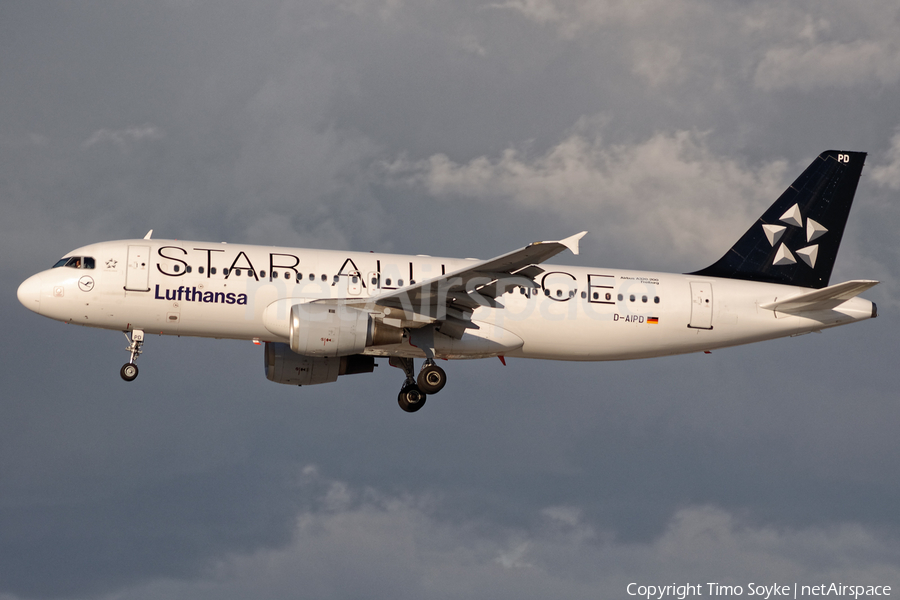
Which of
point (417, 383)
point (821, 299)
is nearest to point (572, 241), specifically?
point (417, 383)

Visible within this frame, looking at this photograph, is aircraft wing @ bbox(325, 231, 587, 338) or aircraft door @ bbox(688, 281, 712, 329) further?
aircraft door @ bbox(688, 281, 712, 329)

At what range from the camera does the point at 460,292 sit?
33594mm

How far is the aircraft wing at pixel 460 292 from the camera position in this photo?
102 ft

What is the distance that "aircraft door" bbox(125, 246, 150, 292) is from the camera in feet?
113

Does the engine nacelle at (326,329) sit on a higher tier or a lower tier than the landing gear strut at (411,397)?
higher

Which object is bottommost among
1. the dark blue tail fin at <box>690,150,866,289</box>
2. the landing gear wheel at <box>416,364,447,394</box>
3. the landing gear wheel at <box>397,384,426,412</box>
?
the landing gear wheel at <box>397,384,426,412</box>

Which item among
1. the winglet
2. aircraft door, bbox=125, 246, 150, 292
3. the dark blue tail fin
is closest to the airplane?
aircraft door, bbox=125, 246, 150, 292

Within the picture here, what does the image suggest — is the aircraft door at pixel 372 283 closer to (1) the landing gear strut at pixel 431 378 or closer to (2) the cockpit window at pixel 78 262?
(1) the landing gear strut at pixel 431 378

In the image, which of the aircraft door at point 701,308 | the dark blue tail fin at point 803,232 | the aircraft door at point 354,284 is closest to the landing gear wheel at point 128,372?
the aircraft door at point 354,284

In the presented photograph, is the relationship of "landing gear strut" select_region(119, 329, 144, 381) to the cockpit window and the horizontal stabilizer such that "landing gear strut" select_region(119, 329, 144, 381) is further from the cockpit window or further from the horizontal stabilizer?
the horizontal stabilizer

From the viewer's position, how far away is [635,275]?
125ft

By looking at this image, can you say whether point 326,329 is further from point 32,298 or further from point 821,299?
point 821,299

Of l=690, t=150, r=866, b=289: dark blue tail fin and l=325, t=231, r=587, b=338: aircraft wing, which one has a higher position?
l=690, t=150, r=866, b=289: dark blue tail fin

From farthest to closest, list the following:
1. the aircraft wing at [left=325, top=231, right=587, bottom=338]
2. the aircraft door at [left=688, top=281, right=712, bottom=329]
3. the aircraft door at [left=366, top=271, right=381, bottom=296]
A: the aircraft door at [left=688, top=281, right=712, bottom=329]
the aircraft door at [left=366, top=271, right=381, bottom=296]
the aircraft wing at [left=325, top=231, right=587, bottom=338]
